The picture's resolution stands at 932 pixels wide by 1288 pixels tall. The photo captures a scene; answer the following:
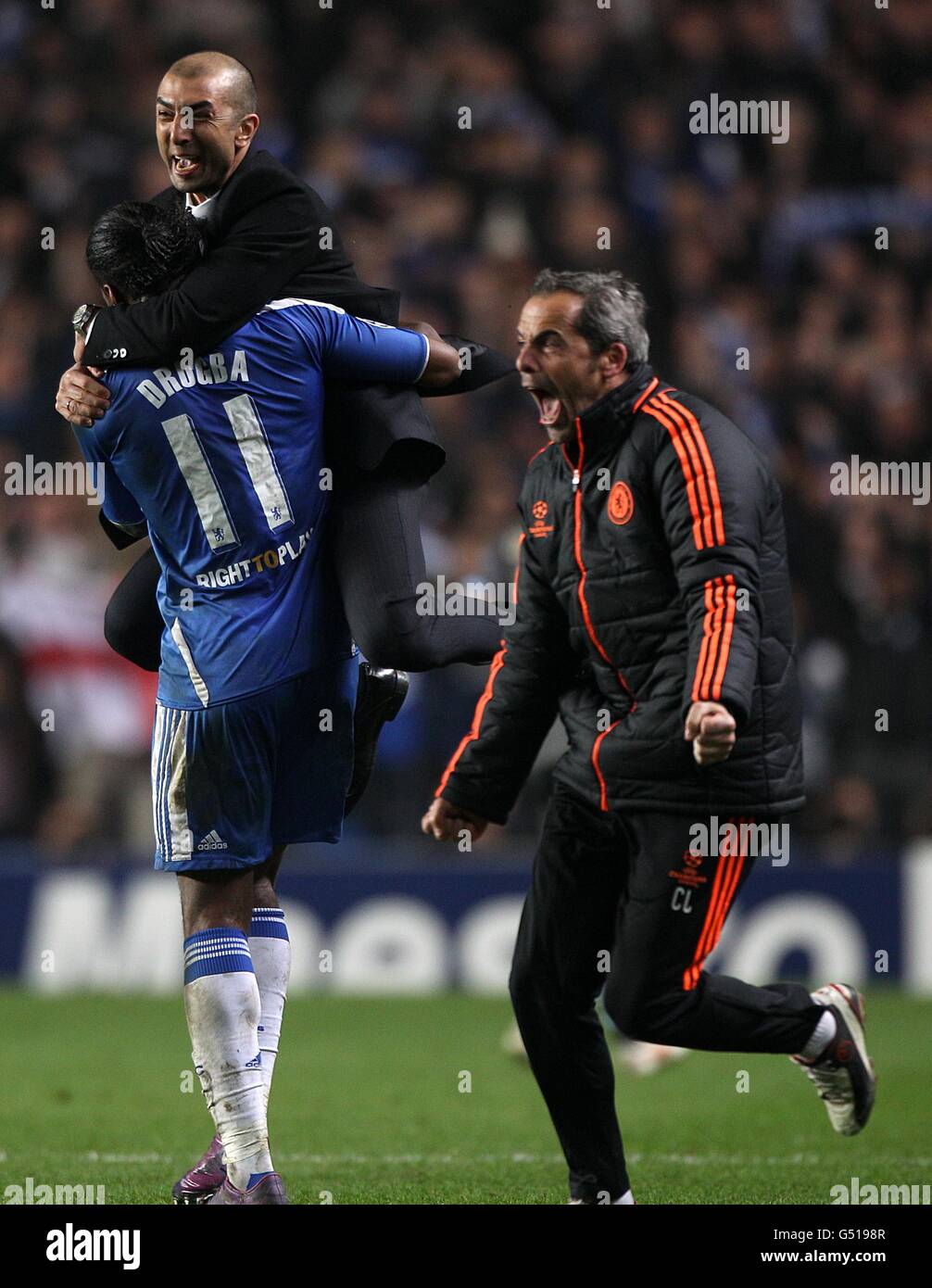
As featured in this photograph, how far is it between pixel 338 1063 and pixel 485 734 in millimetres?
3458

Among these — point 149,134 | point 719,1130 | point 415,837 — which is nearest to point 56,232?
point 149,134

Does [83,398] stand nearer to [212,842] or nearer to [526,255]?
[212,842]

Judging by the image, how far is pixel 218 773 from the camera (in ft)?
14.8

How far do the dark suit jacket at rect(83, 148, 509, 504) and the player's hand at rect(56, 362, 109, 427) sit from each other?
0.05 meters

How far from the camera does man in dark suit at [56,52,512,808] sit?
4387mm

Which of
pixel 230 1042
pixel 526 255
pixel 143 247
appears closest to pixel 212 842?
pixel 230 1042

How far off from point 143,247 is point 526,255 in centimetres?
771

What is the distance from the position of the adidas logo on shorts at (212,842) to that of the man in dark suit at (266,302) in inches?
21.8

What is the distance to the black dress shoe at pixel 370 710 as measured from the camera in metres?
4.96

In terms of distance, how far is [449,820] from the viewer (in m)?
5.00

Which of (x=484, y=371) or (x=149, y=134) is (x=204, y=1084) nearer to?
(x=484, y=371)
